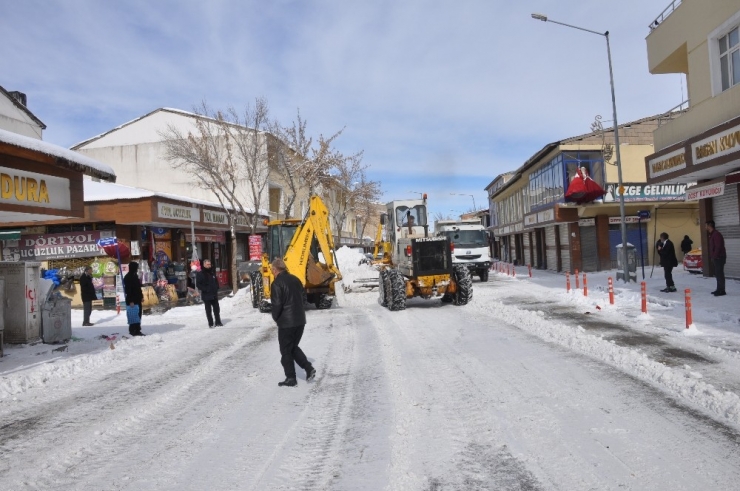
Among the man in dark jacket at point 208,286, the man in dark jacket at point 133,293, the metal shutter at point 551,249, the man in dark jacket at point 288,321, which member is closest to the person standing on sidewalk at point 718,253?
the man in dark jacket at point 288,321

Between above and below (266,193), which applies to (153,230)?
below

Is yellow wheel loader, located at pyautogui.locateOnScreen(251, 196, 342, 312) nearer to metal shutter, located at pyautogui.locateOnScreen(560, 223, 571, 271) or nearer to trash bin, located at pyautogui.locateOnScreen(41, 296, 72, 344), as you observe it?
trash bin, located at pyautogui.locateOnScreen(41, 296, 72, 344)

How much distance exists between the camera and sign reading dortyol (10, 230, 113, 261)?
59.3 feet

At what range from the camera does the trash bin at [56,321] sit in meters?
10.5

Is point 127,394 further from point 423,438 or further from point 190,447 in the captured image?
point 423,438

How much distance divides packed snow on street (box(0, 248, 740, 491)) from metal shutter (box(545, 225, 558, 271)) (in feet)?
64.5

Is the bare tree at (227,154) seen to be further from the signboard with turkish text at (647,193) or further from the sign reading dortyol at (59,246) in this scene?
the signboard with turkish text at (647,193)

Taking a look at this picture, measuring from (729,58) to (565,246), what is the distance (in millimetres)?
15594

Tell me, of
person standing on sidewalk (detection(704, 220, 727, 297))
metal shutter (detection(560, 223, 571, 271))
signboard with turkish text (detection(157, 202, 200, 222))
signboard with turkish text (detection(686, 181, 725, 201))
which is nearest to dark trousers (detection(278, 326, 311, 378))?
person standing on sidewalk (detection(704, 220, 727, 297))

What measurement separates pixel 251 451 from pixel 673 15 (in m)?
17.2

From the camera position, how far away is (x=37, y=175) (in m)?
8.27

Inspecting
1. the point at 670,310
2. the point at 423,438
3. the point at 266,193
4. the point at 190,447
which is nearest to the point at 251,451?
the point at 190,447

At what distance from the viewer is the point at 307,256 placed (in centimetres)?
1423

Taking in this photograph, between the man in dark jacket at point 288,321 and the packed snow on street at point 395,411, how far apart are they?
24cm
